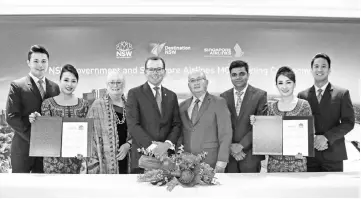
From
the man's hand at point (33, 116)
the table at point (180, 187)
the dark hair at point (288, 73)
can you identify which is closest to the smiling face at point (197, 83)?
the dark hair at point (288, 73)

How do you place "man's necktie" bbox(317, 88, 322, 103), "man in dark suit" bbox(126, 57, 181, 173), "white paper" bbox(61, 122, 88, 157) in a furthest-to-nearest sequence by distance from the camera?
"man's necktie" bbox(317, 88, 322, 103) < "man in dark suit" bbox(126, 57, 181, 173) < "white paper" bbox(61, 122, 88, 157)

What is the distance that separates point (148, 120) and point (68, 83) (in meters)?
0.81

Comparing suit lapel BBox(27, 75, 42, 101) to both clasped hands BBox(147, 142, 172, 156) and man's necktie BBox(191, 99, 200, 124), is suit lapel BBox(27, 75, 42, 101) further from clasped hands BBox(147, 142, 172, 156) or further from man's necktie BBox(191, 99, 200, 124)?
man's necktie BBox(191, 99, 200, 124)

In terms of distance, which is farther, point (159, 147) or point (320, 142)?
point (320, 142)

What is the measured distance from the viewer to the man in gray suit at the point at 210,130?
3238 millimetres

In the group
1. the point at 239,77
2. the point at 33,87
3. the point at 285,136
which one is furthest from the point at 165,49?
the point at 285,136

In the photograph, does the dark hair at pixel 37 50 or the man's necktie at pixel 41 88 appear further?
the dark hair at pixel 37 50

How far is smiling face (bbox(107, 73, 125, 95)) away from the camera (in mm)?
3359

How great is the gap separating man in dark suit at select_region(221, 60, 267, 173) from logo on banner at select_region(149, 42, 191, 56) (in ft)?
1.74

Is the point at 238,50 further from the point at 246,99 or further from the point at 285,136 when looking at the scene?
the point at 285,136

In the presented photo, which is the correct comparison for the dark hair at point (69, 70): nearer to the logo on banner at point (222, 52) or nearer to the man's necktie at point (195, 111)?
the man's necktie at point (195, 111)

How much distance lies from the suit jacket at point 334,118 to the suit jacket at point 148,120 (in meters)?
1.31

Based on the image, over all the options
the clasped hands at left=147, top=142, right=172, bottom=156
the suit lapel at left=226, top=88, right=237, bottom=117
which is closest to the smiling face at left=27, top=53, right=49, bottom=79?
the clasped hands at left=147, top=142, right=172, bottom=156

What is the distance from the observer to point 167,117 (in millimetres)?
3303
